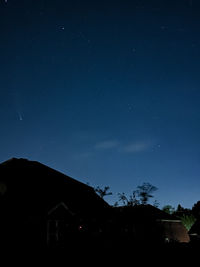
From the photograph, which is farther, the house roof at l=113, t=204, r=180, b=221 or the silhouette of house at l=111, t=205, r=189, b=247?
the house roof at l=113, t=204, r=180, b=221

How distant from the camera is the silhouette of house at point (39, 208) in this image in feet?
47.3

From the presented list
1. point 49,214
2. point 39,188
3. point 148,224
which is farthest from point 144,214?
point 49,214

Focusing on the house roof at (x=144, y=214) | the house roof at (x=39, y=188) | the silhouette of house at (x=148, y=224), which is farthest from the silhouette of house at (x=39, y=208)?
the house roof at (x=144, y=214)

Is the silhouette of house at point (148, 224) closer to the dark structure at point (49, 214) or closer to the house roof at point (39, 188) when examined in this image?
the dark structure at point (49, 214)

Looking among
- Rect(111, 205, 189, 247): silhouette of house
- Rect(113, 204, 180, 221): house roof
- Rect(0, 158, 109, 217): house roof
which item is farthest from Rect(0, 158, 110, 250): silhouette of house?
Rect(113, 204, 180, 221): house roof

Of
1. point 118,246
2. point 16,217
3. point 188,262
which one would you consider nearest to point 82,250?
point 118,246

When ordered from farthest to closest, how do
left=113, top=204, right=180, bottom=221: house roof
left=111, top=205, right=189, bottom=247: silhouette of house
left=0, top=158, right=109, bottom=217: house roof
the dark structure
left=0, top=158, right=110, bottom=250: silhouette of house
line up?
1. left=113, top=204, right=180, bottom=221: house roof
2. left=111, top=205, right=189, bottom=247: silhouette of house
3. left=0, top=158, right=109, bottom=217: house roof
4. left=0, top=158, right=110, bottom=250: silhouette of house
5. the dark structure

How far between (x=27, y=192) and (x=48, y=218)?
2785 mm

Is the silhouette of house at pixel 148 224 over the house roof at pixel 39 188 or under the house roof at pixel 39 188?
under

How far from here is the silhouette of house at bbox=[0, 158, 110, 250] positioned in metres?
14.4

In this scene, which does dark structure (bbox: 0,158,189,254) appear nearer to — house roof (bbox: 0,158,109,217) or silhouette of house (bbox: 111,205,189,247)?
house roof (bbox: 0,158,109,217)

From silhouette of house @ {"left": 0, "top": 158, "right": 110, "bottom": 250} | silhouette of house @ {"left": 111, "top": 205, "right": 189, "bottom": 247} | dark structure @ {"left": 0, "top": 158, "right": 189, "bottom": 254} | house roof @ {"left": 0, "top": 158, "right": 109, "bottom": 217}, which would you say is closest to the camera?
dark structure @ {"left": 0, "top": 158, "right": 189, "bottom": 254}

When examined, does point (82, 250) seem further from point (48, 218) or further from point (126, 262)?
point (48, 218)

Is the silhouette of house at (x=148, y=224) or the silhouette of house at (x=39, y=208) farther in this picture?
the silhouette of house at (x=148, y=224)
